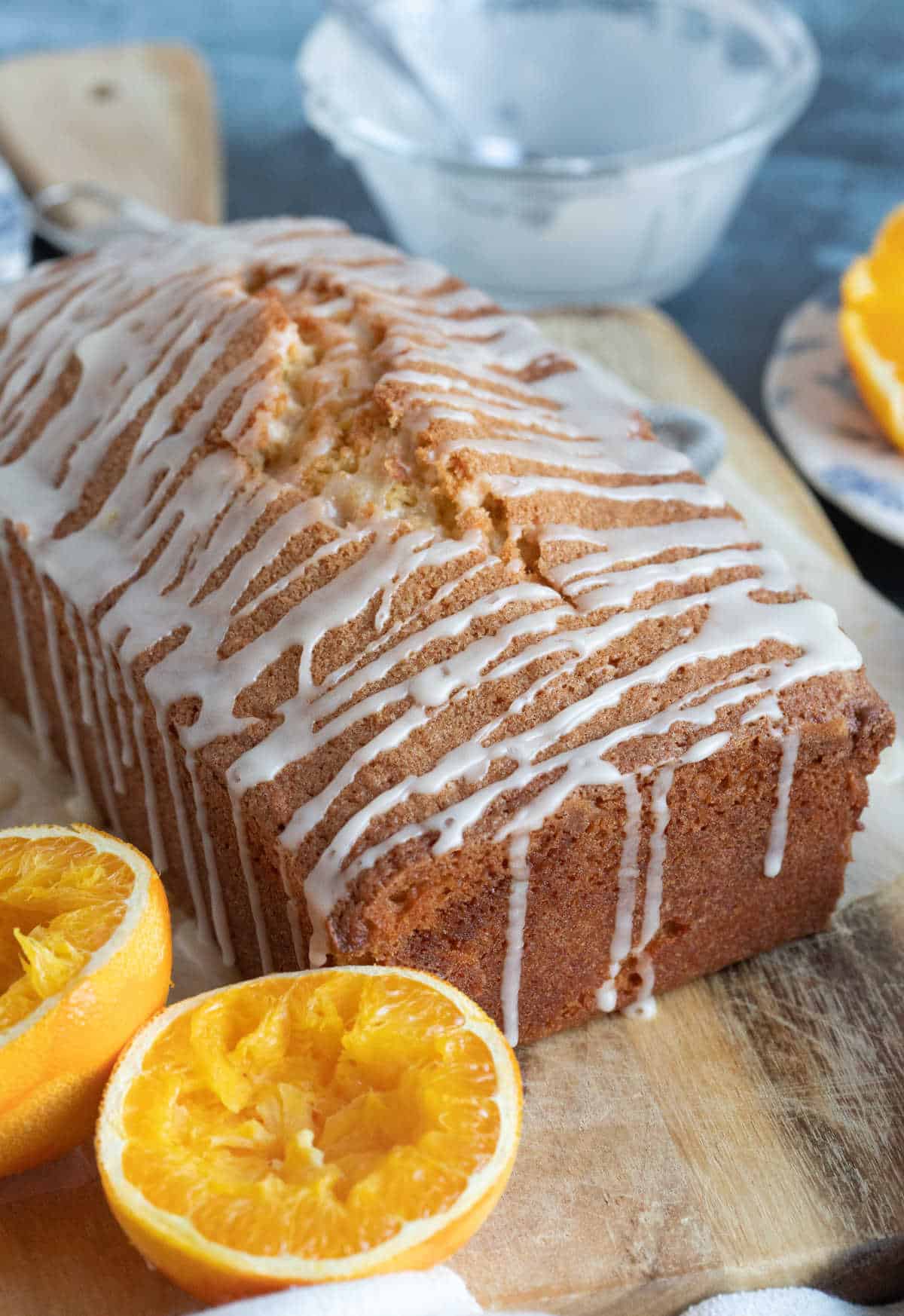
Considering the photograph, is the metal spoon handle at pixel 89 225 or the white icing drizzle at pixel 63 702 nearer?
the white icing drizzle at pixel 63 702

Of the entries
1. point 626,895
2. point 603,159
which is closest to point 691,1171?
point 626,895

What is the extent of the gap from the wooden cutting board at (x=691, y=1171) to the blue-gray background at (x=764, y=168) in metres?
1.24

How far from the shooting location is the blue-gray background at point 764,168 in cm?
365

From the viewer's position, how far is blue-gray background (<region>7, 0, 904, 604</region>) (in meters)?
3.65

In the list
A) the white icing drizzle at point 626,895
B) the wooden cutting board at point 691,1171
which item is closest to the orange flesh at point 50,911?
the wooden cutting board at point 691,1171

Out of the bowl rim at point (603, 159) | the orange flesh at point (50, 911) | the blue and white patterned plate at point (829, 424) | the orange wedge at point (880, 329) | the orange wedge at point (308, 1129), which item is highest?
the bowl rim at point (603, 159)

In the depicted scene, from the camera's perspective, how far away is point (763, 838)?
1.97 m

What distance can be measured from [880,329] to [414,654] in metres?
1.55

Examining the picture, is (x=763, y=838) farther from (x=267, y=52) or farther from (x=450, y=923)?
(x=267, y=52)

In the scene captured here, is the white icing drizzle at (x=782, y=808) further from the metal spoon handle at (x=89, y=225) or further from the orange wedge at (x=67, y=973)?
the metal spoon handle at (x=89, y=225)

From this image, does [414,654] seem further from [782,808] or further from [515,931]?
[782,808]

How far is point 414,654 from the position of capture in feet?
6.26

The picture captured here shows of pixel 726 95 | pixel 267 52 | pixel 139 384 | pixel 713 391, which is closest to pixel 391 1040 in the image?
pixel 139 384

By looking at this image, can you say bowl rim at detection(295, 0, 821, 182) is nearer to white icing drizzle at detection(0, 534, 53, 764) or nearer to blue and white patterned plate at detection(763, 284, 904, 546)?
blue and white patterned plate at detection(763, 284, 904, 546)
